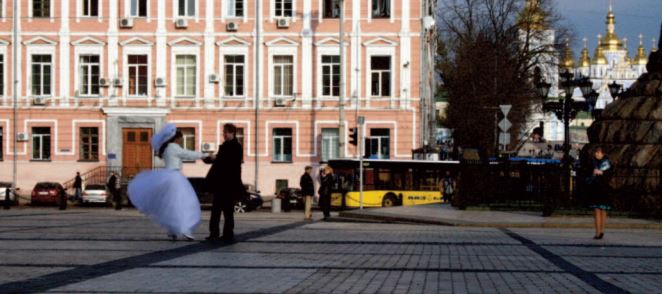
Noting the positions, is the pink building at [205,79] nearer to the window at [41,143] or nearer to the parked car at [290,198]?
the window at [41,143]

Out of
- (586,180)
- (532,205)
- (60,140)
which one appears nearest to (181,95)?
(60,140)

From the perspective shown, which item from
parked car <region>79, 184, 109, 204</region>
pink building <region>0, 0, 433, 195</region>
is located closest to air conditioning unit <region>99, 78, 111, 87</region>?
pink building <region>0, 0, 433, 195</region>

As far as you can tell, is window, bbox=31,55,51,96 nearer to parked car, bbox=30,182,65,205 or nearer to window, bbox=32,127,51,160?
window, bbox=32,127,51,160

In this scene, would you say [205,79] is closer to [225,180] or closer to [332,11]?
[332,11]

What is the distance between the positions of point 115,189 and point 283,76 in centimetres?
939

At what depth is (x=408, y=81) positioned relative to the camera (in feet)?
181

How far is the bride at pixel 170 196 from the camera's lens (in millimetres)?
16250

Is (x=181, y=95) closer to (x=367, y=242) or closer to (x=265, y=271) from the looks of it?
(x=367, y=242)

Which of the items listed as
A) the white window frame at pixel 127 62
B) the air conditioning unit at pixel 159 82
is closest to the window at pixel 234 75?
the air conditioning unit at pixel 159 82

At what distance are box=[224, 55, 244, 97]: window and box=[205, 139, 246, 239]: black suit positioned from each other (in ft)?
128

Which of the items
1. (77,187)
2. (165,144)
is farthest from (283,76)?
(165,144)

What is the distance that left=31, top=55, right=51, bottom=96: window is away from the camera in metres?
56.2

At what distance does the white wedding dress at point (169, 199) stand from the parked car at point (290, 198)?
114 ft

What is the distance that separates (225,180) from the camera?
56.2 ft
